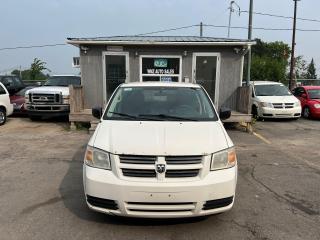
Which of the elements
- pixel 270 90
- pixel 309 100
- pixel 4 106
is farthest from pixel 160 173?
pixel 309 100

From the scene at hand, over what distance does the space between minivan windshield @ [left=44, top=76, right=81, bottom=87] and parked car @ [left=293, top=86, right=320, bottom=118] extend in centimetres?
1017

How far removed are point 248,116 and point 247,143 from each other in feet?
6.98

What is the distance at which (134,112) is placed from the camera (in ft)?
18.1

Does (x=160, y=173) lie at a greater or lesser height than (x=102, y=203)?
greater

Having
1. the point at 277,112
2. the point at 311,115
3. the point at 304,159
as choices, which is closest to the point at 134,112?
the point at 304,159

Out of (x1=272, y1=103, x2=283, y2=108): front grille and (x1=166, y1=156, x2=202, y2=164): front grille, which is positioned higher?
(x1=166, y1=156, x2=202, y2=164): front grille

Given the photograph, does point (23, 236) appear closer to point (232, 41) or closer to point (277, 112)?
point (232, 41)

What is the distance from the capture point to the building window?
13445 mm

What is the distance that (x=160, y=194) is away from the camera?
406 centimetres

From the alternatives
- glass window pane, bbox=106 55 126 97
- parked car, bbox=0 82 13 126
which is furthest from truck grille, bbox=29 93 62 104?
glass window pane, bbox=106 55 126 97

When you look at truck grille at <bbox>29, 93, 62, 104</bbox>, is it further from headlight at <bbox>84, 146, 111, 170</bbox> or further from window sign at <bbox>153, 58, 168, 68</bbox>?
headlight at <bbox>84, 146, 111, 170</bbox>

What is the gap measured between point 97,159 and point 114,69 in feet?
31.0

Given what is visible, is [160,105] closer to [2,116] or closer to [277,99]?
[2,116]

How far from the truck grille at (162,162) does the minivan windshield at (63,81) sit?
38.9ft
